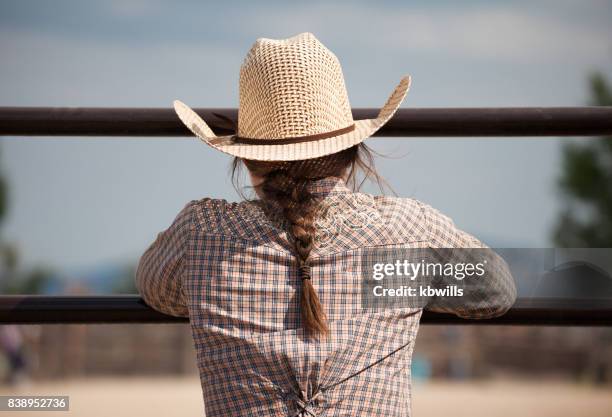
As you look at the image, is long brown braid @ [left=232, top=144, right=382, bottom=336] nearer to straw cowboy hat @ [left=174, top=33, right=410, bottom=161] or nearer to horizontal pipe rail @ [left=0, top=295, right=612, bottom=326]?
straw cowboy hat @ [left=174, top=33, right=410, bottom=161]

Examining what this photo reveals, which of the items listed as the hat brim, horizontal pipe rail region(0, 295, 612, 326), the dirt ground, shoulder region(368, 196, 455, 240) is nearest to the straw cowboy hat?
the hat brim

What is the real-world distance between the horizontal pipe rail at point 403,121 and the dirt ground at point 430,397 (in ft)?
35.3

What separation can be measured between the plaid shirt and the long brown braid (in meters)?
0.02

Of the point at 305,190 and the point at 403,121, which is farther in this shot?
the point at 403,121

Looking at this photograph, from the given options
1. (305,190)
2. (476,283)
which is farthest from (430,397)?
(305,190)

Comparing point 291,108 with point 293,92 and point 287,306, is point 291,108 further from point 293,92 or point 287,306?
point 287,306

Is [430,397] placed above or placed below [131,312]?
below

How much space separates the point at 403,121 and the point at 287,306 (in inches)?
17.4

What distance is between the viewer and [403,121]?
1.73m

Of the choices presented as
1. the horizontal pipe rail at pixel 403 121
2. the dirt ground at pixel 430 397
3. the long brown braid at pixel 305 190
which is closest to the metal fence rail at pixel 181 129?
the horizontal pipe rail at pixel 403 121

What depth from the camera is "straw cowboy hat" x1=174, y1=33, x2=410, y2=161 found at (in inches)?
63.8

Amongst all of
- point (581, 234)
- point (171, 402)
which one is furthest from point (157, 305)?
point (581, 234)

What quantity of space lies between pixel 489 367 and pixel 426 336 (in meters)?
1.99

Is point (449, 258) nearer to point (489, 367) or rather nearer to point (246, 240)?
point (246, 240)
